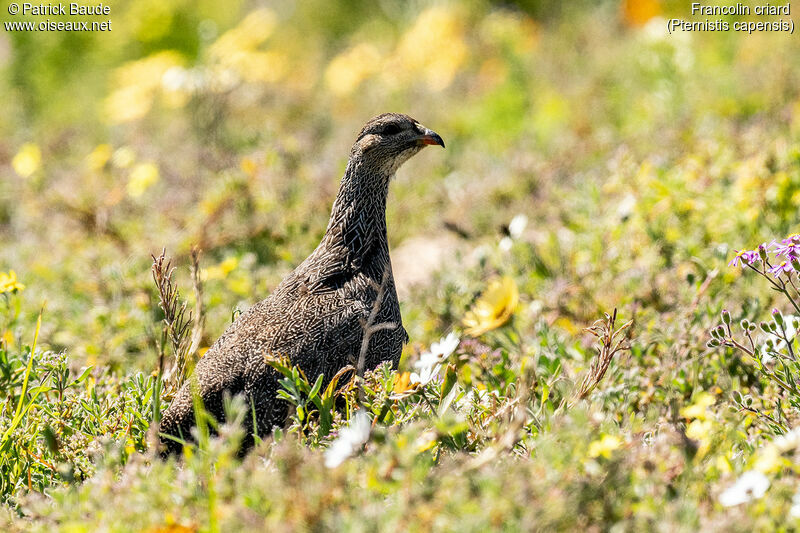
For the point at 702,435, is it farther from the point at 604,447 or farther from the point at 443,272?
the point at 443,272

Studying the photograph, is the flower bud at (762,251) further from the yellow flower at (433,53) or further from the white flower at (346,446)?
the yellow flower at (433,53)

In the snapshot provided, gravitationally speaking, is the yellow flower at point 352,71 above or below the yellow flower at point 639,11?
below

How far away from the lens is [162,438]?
3.49m

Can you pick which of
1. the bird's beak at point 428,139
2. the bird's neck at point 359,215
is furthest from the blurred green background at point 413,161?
the bird's neck at point 359,215

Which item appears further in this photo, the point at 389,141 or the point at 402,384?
the point at 389,141

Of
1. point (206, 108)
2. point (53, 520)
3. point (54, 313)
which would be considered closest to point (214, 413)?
point (53, 520)

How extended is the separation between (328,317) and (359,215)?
78 cm

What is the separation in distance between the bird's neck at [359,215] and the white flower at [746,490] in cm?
228

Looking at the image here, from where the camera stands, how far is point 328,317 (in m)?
3.77

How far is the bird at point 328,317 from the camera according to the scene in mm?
3469

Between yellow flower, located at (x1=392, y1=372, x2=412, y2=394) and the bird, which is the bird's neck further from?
yellow flower, located at (x1=392, y1=372, x2=412, y2=394)

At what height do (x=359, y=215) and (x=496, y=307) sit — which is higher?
(x=359, y=215)

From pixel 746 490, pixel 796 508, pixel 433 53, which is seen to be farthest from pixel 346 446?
pixel 433 53

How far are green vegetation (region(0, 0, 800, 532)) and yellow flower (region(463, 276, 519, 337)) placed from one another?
16mm
